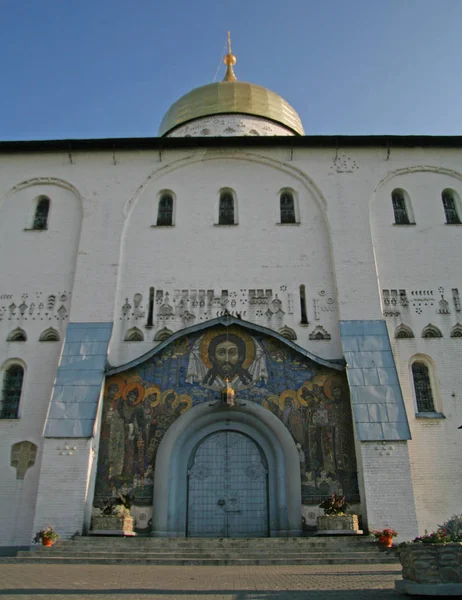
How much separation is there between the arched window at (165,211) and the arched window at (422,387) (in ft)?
22.7

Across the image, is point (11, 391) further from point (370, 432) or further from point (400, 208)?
point (400, 208)

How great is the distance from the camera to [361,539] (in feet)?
33.9

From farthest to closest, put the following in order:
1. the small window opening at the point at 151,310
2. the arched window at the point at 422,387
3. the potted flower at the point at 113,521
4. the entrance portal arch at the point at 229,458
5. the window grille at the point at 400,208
→ the window grille at the point at 400,208 < the small window opening at the point at 151,310 < the arched window at the point at 422,387 < the entrance portal arch at the point at 229,458 < the potted flower at the point at 113,521

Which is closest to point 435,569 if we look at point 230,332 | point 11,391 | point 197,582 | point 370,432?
point 197,582

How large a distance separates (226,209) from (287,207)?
158cm

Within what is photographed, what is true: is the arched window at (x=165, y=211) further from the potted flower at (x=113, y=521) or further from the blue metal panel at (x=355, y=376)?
the potted flower at (x=113, y=521)

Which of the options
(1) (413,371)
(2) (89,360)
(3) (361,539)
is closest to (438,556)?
(3) (361,539)

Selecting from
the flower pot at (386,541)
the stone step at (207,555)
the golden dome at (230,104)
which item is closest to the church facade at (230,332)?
the flower pot at (386,541)

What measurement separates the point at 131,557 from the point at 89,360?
4.52 m

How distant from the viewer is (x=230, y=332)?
1287cm

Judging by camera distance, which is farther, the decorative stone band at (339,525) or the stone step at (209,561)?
the decorative stone band at (339,525)

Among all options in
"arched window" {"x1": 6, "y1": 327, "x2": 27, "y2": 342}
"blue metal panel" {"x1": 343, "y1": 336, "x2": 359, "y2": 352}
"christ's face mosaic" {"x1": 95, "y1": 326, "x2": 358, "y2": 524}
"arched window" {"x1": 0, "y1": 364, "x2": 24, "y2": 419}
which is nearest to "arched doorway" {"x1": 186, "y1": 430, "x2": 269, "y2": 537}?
"christ's face mosaic" {"x1": 95, "y1": 326, "x2": 358, "y2": 524}

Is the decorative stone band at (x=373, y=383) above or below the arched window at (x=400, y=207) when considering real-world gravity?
below

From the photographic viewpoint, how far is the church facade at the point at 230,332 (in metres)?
11.6
